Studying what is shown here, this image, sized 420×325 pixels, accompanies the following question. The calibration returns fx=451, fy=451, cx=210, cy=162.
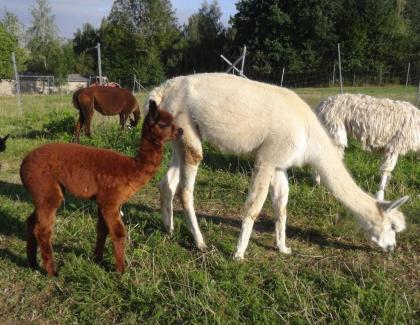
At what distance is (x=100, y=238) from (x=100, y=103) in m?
5.57

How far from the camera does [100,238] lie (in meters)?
3.90

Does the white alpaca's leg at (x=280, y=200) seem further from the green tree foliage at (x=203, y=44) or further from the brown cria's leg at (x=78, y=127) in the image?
the green tree foliage at (x=203, y=44)

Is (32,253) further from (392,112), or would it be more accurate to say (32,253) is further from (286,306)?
(392,112)

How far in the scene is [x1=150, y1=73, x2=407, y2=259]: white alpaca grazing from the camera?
159 inches

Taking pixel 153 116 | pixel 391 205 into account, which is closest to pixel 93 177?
pixel 153 116

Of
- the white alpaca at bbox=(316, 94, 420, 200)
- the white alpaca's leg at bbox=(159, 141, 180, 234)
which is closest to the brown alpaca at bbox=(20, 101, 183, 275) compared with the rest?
the white alpaca's leg at bbox=(159, 141, 180, 234)

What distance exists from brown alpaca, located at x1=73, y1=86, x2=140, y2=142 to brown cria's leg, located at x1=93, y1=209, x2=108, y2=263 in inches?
196

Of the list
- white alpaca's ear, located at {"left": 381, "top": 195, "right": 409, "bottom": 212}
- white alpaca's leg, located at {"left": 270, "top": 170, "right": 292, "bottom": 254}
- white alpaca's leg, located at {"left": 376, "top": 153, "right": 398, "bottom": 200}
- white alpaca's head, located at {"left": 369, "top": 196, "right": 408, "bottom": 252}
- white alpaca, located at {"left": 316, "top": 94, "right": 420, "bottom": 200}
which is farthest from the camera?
white alpaca, located at {"left": 316, "top": 94, "right": 420, "bottom": 200}

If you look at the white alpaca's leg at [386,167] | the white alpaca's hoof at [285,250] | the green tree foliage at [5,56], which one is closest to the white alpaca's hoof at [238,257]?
the white alpaca's hoof at [285,250]

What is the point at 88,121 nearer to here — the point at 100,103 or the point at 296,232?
the point at 100,103

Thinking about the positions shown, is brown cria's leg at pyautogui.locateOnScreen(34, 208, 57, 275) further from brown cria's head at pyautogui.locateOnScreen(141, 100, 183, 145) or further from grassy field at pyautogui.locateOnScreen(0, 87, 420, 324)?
brown cria's head at pyautogui.locateOnScreen(141, 100, 183, 145)

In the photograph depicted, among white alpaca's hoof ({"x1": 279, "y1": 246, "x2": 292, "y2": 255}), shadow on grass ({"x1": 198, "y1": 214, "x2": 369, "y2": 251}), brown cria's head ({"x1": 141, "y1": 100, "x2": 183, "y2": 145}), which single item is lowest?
shadow on grass ({"x1": 198, "y1": 214, "x2": 369, "y2": 251})

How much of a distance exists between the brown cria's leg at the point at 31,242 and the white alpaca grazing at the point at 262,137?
4.79 feet

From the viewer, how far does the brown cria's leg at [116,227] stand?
141 inches
